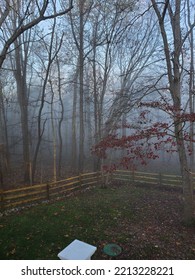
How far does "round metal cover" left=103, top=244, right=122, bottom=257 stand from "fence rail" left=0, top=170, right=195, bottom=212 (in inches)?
181

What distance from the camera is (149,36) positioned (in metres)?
14.0

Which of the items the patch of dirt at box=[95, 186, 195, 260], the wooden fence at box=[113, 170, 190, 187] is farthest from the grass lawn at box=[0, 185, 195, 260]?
the wooden fence at box=[113, 170, 190, 187]

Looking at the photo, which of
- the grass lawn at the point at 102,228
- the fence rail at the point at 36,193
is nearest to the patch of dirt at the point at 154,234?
the grass lawn at the point at 102,228

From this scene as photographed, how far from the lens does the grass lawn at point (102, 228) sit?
17.9 ft

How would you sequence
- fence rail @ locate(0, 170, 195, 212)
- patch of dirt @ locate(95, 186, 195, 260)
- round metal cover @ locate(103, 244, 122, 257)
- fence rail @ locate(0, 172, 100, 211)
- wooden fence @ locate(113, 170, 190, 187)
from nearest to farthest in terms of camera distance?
round metal cover @ locate(103, 244, 122, 257), patch of dirt @ locate(95, 186, 195, 260), fence rail @ locate(0, 172, 100, 211), fence rail @ locate(0, 170, 195, 212), wooden fence @ locate(113, 170, 190, 187)

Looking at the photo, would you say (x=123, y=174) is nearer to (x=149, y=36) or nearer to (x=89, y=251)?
(x=149, y=36)

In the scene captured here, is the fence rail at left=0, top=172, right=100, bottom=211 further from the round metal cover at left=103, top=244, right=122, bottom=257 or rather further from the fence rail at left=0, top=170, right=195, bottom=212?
the round metal cover at left=103, top=244, right=122, bottom=257

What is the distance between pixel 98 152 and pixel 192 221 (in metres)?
3.93

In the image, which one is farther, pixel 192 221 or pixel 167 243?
pixel 192 221

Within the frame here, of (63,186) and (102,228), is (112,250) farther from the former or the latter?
(63,186)

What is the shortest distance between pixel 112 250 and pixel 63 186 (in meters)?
5.74

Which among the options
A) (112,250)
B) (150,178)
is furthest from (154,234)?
(150,178)

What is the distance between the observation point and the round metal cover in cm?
522

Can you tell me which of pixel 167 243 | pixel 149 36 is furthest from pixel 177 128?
pixel 149 36
